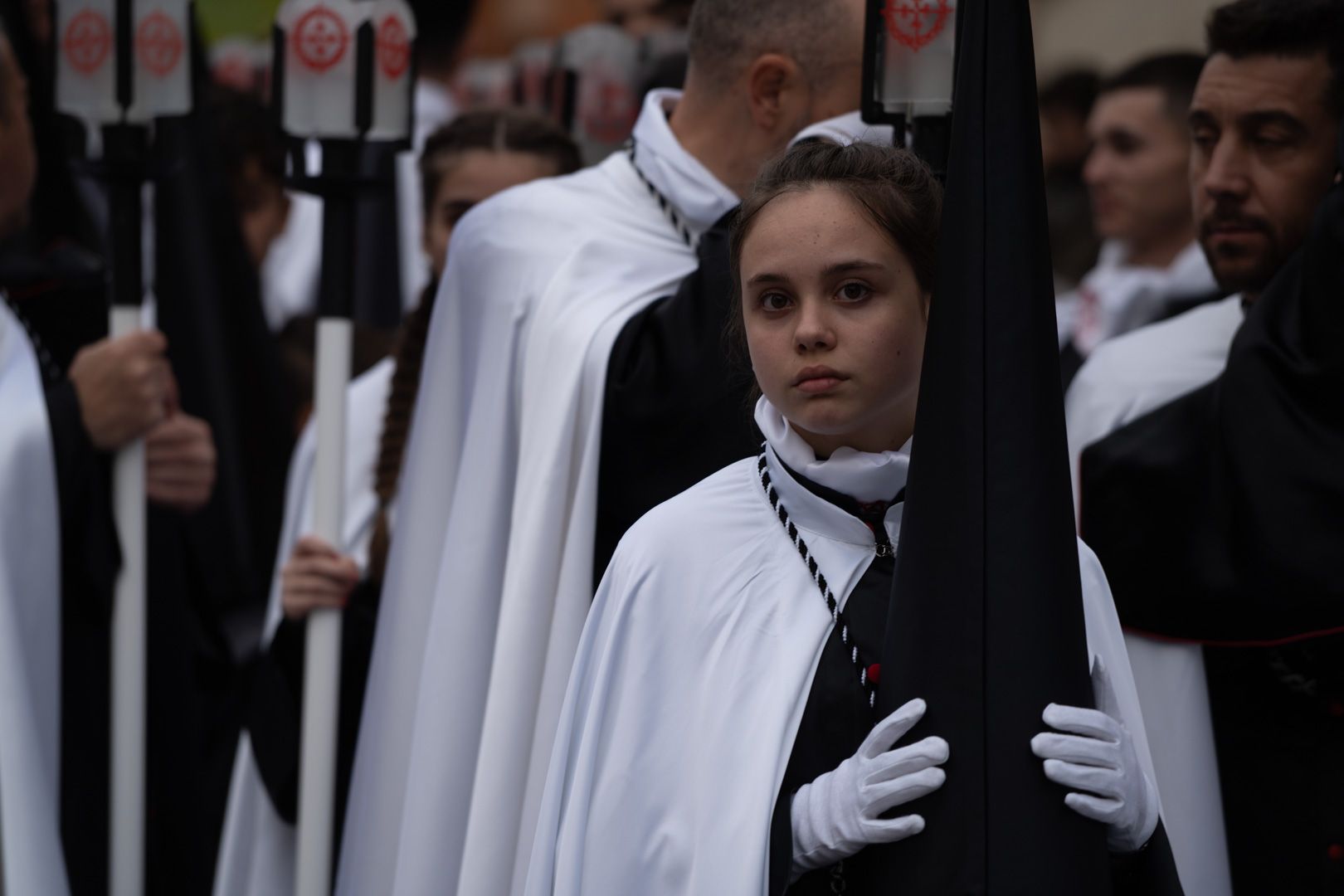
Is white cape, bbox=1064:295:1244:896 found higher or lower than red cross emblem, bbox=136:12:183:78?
lower

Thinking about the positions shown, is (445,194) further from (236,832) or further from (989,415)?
(989,415)

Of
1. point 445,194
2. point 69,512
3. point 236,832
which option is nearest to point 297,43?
point 445,194

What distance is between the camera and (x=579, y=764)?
2695 mm

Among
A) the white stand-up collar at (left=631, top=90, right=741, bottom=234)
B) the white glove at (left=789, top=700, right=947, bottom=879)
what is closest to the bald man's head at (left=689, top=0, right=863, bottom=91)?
the white stand-up collar at (left=631, top=90, right=741, bottom=234)

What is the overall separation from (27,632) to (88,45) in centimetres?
142

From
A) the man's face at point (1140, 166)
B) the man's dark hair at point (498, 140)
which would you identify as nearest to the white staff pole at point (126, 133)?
the man's dark hair at point (498, 140)

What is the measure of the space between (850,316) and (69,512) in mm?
2484

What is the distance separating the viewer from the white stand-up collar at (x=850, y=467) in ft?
8.66

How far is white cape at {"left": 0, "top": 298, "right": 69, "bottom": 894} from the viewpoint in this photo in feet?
13.1

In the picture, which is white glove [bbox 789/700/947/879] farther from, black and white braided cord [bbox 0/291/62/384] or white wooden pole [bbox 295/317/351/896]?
black and white braided cord [bbox 0/291/62/384]

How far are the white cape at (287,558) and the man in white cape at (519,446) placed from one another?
1.47 feet

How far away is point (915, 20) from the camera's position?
3.35 m

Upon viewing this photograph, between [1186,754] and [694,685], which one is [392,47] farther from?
[1186,754]

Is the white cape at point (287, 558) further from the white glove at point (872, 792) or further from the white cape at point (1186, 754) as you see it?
the white glove at point (872, 792)
